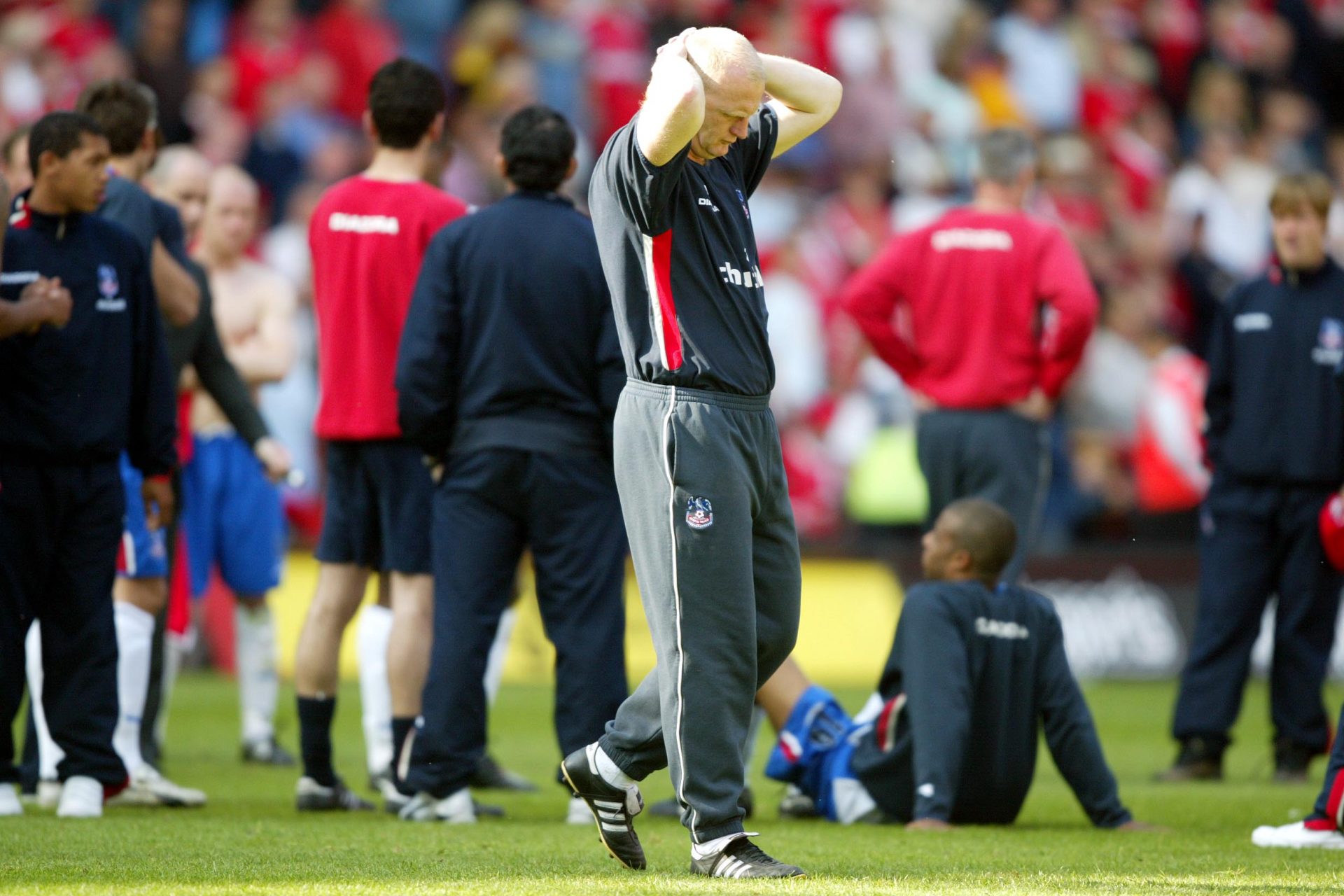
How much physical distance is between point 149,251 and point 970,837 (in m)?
3.59

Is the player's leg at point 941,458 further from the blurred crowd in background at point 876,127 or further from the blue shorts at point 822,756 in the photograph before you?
the blurred crowd in background at point 876,127

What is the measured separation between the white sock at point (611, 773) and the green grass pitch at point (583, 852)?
24 cm

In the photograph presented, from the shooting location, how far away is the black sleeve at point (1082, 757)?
643cm

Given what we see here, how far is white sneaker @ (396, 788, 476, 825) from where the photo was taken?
6.57 meters

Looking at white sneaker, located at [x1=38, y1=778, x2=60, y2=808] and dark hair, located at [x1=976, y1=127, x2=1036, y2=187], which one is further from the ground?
dark hair, located at [x1=976, y1=127, x2=1036, y2=187]

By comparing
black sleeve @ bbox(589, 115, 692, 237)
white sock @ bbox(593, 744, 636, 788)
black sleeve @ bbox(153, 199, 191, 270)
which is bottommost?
white sock @ bbox(593, 744, 636, 788)

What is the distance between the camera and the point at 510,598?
8.24 m

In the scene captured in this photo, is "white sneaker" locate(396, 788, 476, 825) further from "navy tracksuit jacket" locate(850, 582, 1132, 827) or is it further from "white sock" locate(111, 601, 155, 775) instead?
"navy tracksuit jacket" locate(850, 582, 1132, 827)

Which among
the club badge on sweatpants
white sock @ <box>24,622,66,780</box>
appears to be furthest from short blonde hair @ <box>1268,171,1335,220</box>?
white sock @ <box>24,622,66,780</box>

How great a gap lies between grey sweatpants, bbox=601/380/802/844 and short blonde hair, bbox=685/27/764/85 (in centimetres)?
82

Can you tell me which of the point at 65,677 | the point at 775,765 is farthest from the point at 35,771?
the point at 775,765

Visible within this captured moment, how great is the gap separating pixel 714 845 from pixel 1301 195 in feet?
16.2

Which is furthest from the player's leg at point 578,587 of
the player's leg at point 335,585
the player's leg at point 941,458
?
the player's leg at point 941,458

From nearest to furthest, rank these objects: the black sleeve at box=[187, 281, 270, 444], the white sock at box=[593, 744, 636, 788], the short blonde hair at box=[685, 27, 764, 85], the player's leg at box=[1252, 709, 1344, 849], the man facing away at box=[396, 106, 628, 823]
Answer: the short blonde hair at box=[685, 27, 764, 85] → the white sock at box=[593, 744, 636, 788] → the player's leg at box=[1252, 709, 1344, 849] → the man facing away at box=[396, 106, 628, 823] → the black sleeve at box=[187, 281, 270, 444]
